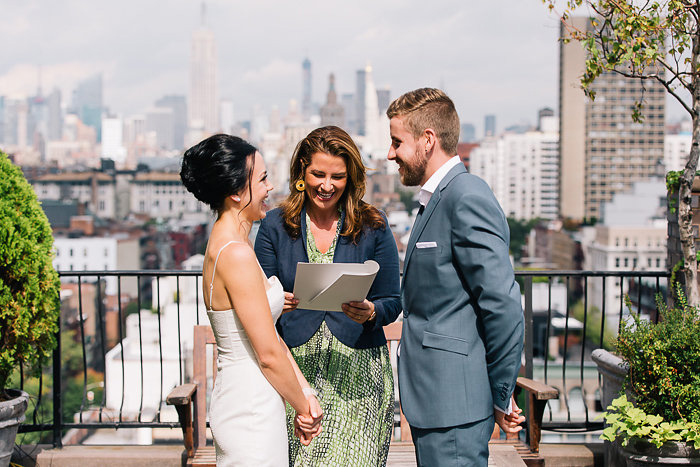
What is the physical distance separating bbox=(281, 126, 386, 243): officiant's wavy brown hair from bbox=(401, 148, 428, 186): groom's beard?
395 mm

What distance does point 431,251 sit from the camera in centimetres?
233

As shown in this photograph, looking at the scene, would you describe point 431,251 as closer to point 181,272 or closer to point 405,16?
point 181,272

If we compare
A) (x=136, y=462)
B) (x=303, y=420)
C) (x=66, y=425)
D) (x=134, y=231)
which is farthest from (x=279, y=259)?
(x=134, y=231)

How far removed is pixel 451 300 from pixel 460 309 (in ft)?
0.13

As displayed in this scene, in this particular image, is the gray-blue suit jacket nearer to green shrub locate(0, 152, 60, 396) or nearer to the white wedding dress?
the white wedding dress

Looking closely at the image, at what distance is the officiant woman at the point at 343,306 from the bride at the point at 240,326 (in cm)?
41

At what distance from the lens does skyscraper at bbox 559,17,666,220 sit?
13000cm

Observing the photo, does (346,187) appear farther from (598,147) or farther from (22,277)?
(598,147)

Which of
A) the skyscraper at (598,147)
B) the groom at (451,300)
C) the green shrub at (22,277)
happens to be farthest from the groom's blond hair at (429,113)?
the skyscraper at (598,147)


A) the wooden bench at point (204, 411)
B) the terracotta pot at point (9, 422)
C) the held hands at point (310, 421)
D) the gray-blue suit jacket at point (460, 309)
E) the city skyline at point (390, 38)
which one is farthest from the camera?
the city skyline at point (390, 38)

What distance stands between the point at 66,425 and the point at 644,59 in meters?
4.04

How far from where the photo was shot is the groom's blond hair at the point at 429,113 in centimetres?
236

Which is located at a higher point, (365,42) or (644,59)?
(365,42)

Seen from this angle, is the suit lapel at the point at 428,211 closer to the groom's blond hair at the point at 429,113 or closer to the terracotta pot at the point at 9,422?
the groom's blond hair at the point at 429,113
